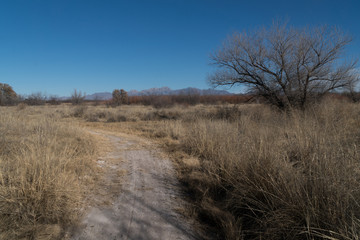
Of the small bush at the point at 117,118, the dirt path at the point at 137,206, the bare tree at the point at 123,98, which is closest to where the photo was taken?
the dirt path at the point at 137,206

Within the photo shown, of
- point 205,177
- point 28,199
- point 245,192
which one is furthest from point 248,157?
point 28,199

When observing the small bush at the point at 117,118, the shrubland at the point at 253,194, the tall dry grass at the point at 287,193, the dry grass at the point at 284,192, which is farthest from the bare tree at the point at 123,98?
the tall dry grass at the point at 287,193

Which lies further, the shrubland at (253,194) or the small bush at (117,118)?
the small bush at (117,118)

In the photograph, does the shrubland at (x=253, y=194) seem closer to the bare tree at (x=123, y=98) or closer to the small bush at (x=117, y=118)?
the small bush at (x=117, y=118)

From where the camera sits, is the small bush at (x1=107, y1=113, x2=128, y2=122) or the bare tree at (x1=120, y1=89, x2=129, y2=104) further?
the bare tree at (x1=120, y1=89, x2=129, y2=104)

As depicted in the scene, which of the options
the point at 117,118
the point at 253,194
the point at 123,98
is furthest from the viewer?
the point at 123,98

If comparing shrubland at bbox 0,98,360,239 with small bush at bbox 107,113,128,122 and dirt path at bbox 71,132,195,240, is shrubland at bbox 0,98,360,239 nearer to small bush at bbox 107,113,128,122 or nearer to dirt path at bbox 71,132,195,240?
dirt path at bbox 71,132,195,240

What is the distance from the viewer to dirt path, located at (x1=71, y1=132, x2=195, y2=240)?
224 cm

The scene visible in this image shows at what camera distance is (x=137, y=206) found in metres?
2.82

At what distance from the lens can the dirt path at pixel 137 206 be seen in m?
2.24

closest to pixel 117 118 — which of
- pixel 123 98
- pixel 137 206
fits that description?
pixel 137 206

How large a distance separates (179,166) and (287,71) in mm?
10345

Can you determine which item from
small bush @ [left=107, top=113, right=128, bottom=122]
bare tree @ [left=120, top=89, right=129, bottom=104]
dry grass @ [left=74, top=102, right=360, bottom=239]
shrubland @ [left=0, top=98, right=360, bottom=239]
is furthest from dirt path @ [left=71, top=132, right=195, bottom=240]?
bare tree @ [left=120, top=89, right=129, bottom=104]

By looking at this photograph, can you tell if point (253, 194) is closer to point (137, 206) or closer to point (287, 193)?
point (287, 193)
